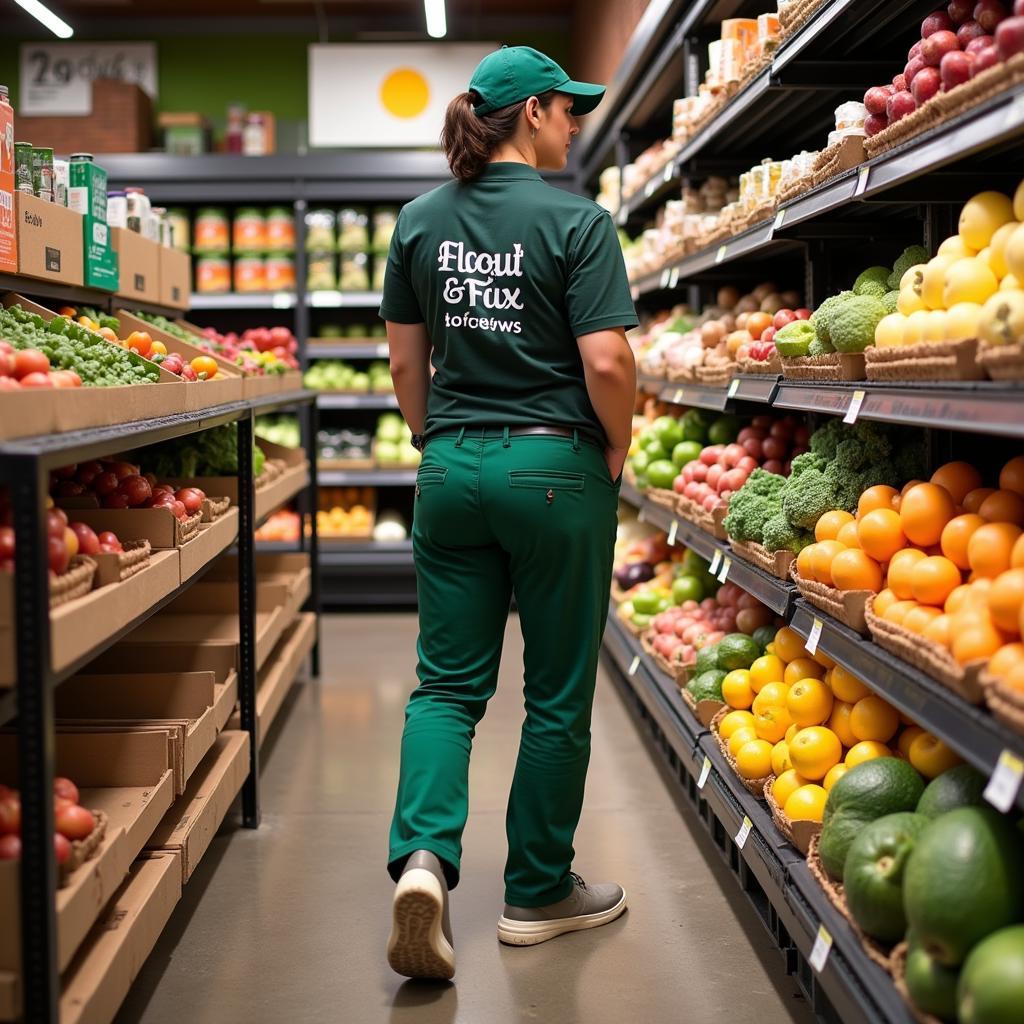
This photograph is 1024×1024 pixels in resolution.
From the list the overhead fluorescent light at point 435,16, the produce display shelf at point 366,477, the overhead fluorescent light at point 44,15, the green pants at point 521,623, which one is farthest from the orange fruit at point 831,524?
the produce display shelf at point 366,477

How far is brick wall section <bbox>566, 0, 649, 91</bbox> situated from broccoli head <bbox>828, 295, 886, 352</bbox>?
3133mm

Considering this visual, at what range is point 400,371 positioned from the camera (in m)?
3.14

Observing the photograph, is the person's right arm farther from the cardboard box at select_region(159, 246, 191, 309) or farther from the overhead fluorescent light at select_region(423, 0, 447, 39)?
the overhead fluorescent light at select_region(423, 0, 447, 39)

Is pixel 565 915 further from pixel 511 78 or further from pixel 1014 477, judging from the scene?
pixel 511 78

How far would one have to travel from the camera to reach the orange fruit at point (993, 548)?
2.14m

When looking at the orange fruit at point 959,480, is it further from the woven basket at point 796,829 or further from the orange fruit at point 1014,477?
the woven basket at point 796,829

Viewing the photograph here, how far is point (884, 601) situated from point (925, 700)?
0.42 meters

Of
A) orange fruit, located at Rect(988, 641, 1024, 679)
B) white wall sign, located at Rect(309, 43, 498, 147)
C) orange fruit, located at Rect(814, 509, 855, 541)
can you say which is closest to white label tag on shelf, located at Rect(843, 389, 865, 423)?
orange fruit, located at Rect(814, 509, 855, 541)

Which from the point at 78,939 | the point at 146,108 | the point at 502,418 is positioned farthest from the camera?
the point at 146,108

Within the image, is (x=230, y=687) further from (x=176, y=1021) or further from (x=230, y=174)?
(x=230, y=174)

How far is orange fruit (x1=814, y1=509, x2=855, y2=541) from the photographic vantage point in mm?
2902

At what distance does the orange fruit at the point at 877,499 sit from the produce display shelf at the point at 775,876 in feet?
2.49

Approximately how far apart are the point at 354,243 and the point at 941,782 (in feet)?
20.8

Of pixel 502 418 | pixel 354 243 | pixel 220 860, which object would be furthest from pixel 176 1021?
pixel 354 243
